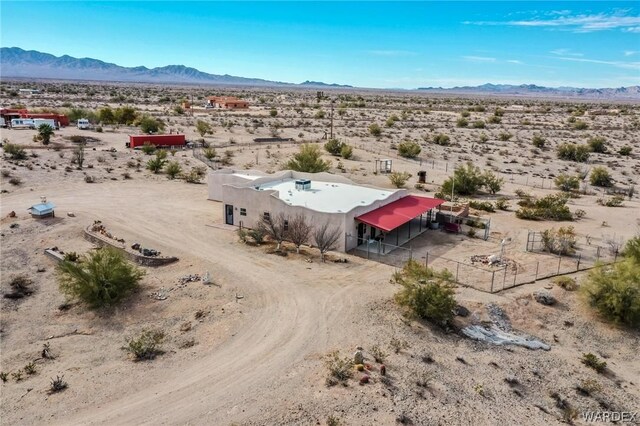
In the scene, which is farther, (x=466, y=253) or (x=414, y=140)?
(x=414, y=140)

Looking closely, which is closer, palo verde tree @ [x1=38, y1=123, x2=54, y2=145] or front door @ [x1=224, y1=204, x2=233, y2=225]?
front door @ [x1=224, y1=204, x2=233, y2=225]

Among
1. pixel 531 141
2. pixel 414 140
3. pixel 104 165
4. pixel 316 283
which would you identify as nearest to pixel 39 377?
pixel 316 283

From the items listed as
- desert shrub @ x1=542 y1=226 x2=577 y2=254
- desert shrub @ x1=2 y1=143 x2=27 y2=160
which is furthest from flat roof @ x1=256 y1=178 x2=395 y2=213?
desert shrub @ x1=2 y1=143 x2=27 y2=160

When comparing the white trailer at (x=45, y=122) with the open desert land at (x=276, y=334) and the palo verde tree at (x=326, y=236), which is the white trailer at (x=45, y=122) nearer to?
the open desert land at (x=276, y=334)

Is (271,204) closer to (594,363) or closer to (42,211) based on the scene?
(42,211)

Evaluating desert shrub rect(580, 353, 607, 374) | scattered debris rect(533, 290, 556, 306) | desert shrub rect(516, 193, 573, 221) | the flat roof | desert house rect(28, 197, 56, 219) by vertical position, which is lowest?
desert shrub rect(580, 353, 607, 374)

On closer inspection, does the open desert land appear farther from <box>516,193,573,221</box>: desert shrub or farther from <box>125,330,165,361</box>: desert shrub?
<box>516,193,573,221</box>: desert shrub

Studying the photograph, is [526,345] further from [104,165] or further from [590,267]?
[104,165]
